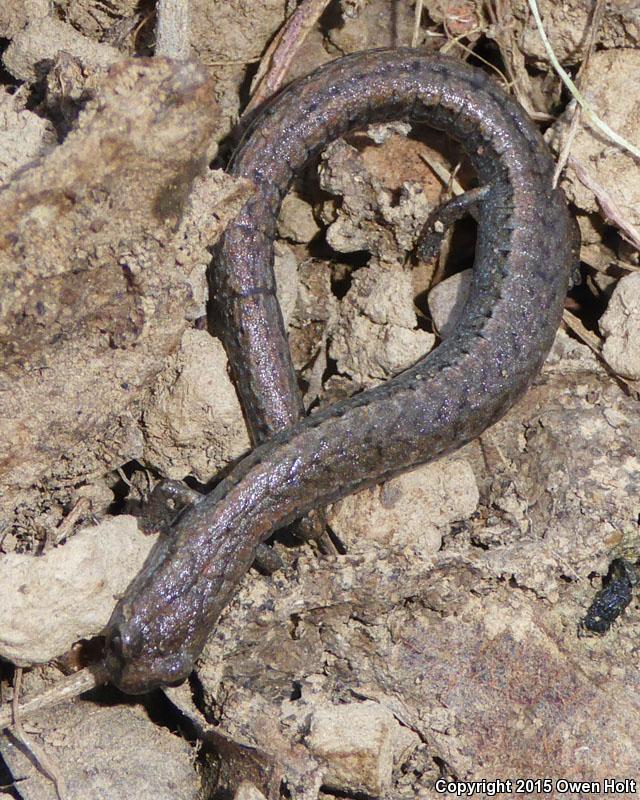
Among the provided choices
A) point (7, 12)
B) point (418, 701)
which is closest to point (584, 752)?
point (418, 701)

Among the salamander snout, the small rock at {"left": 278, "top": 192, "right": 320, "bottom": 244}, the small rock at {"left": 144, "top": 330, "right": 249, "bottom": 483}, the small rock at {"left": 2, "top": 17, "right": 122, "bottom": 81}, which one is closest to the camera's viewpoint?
the salamander snout

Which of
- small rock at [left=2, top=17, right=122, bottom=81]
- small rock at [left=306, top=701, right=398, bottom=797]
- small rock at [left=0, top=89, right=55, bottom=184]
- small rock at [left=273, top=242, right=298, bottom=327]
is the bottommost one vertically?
small rock at [left=306, top=701, right=398, bottom=797]

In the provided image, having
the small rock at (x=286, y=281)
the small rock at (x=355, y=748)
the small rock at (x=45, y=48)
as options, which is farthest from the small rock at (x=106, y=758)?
the small rock at (x=45, y=48)

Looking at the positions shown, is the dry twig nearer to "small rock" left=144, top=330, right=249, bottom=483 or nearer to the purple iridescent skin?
the purple iridescent skin

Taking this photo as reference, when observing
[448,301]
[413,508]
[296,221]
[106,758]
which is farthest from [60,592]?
[448,301]

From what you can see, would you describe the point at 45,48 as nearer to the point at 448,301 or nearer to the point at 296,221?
the point at 296,221

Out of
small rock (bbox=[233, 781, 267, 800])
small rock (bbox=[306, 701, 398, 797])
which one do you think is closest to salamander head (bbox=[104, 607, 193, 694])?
small rock (bbox=[233, 781, 267, 800])
